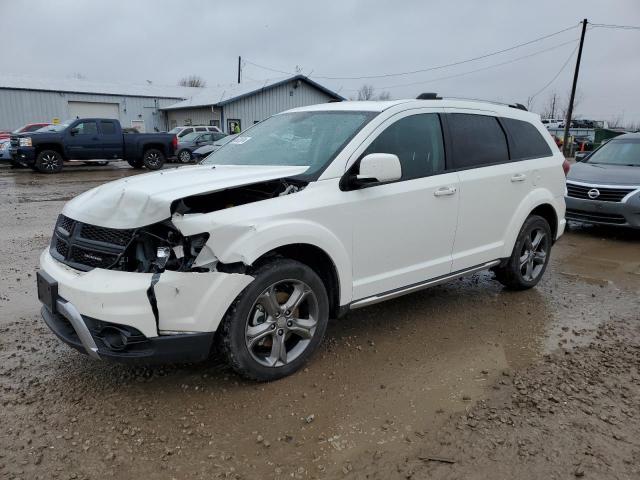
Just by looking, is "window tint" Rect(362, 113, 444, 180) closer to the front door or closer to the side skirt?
the front door

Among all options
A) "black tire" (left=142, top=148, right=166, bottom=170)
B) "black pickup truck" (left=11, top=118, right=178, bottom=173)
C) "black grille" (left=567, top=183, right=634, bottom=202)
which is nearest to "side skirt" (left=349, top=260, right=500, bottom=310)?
"black grille" (left=567, top=183, right=634, bottom=202)

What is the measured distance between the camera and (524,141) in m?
5.08

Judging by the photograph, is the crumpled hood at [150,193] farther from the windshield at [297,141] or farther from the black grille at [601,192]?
the black grille at [601,192]

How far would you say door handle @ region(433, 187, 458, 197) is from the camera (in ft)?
13.3

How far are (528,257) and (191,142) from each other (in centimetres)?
2139

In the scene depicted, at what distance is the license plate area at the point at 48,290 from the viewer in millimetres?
3078

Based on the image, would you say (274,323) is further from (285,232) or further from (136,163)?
(136,163)

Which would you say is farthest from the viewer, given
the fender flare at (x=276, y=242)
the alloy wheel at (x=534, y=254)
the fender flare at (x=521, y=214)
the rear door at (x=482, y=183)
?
the alloy wheel at (x=534, y=254)

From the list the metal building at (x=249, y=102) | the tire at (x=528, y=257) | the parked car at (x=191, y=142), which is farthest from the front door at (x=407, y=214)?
the metal building at (x=249, y=102)

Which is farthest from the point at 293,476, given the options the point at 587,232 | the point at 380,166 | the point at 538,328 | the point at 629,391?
the point at 587,232

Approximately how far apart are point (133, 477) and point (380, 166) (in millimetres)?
2294

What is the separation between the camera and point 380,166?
343cm

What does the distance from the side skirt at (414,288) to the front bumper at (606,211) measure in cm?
433

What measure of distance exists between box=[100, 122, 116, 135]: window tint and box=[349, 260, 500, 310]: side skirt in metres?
18.1
